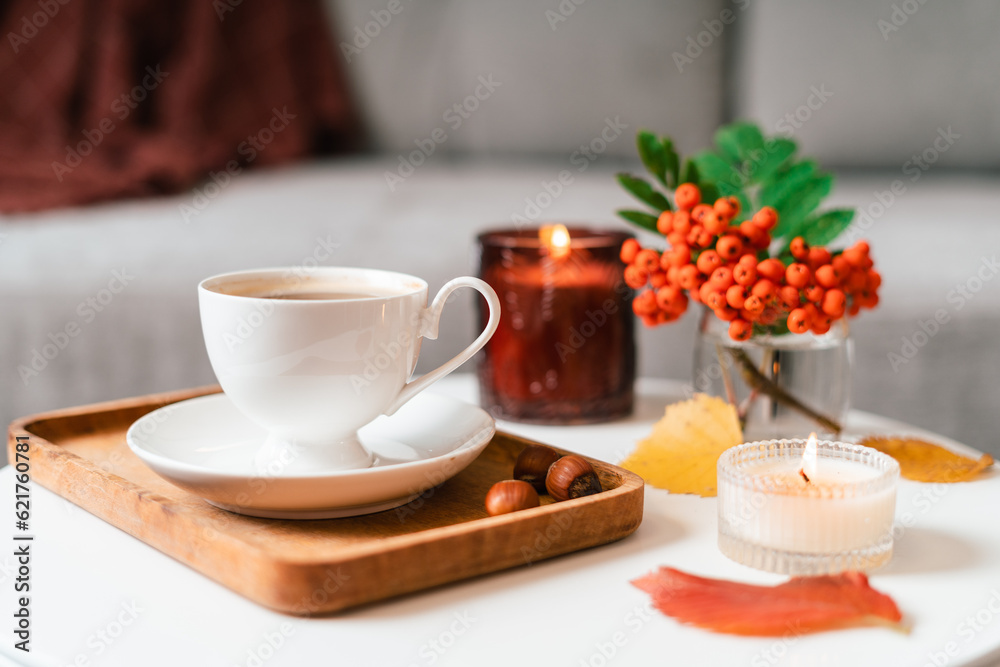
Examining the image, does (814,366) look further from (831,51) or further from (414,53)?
(414,53)

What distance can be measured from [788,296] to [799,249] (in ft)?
0.14

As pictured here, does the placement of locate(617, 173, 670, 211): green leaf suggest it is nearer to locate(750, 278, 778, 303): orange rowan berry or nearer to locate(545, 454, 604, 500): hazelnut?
locate(750, 278, 778, 303): orange rowan berry

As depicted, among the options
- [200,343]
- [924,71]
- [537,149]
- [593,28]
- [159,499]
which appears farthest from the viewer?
[537,149]

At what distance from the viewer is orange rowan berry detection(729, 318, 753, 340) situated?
74cm

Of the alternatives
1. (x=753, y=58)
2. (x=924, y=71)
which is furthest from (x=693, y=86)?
(x=924, y=71)

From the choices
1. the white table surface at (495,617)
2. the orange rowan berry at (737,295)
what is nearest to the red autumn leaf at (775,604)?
the white table surface at (495,617)

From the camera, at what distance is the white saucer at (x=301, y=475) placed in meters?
0.58

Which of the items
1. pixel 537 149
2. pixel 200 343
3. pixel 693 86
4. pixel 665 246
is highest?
pixel 693 86

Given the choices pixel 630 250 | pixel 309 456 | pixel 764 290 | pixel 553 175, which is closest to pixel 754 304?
pixel 764 290

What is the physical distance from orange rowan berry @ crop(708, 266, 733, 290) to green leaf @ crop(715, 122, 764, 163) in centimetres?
16

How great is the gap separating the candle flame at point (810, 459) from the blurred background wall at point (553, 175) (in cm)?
77

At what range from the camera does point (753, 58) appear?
1847mm

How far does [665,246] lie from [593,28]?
0.66 metres

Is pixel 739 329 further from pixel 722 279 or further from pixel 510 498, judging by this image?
pixel 510 498
